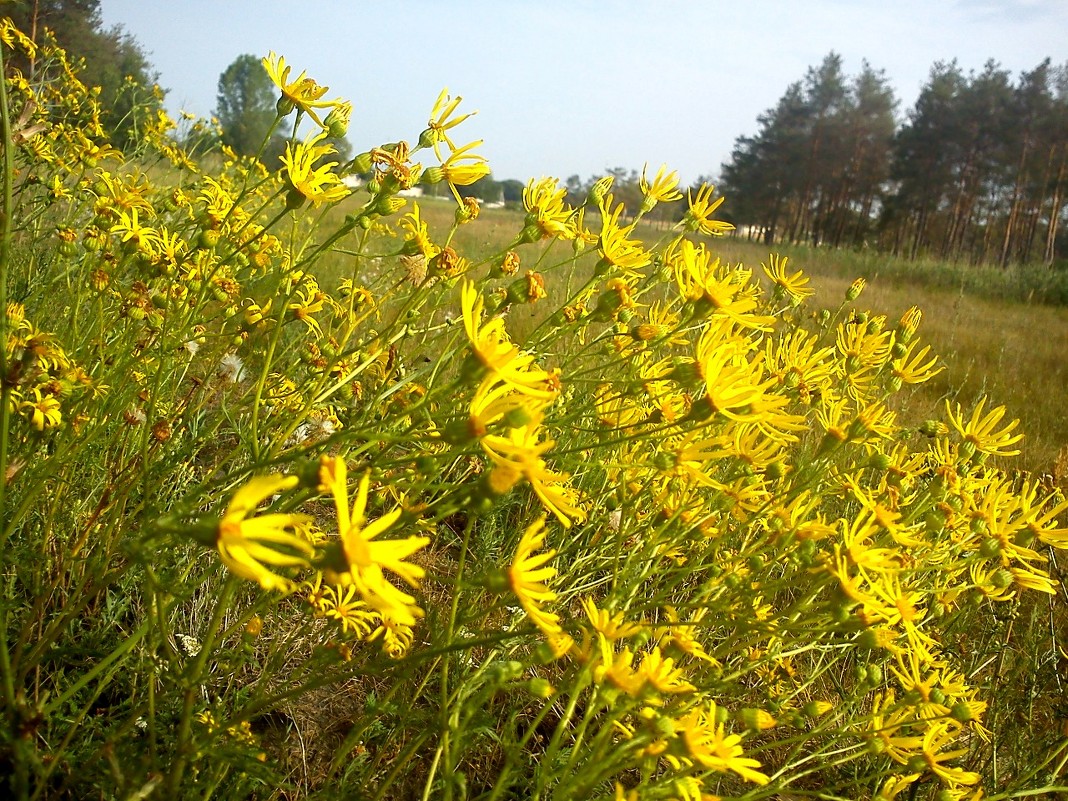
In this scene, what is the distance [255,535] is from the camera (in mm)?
633

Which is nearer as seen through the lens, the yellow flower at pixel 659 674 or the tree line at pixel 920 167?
the yellow flower at pixel 659 674

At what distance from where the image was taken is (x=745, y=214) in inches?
1435

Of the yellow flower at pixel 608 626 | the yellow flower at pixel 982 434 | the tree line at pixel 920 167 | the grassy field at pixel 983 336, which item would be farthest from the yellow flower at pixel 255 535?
the tree line at pixel 920 167

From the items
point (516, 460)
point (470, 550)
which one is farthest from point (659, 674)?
point (470, 550)

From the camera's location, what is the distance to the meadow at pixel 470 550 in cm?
94

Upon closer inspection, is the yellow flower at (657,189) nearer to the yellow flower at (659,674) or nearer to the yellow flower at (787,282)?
the yellow flower at (787,282)

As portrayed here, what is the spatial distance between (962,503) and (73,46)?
18.6m

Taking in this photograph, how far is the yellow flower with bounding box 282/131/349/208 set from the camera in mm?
1479

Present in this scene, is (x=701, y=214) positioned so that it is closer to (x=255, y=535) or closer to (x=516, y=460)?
(x=516, y=460)

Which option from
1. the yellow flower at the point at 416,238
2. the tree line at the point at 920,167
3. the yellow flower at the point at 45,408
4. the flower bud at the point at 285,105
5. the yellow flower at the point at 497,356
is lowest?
the yellow flower at the point at 45,408

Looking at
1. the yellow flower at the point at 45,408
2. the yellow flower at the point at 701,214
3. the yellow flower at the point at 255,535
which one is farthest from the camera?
the yellow flower at the point at 701,214

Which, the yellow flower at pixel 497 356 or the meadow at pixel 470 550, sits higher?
the yellow flower at pixel 497 356

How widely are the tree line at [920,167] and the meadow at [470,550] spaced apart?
24698mm

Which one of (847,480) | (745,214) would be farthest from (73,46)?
(745,214)
